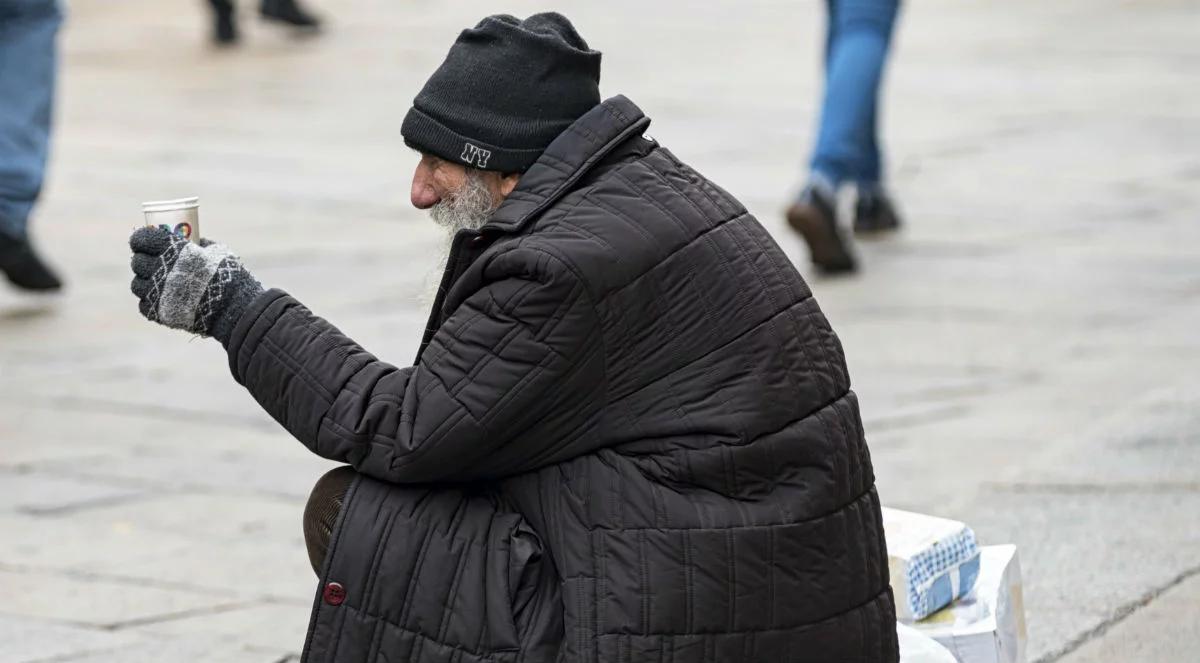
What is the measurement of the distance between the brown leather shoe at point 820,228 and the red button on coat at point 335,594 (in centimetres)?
410

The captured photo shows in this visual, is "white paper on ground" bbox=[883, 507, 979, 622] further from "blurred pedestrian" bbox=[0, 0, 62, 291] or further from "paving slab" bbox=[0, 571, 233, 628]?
"blurred pedestrian" bbox=[0, 0, 62, 291]

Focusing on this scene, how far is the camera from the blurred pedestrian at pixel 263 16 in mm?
11805

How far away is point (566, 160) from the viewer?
2607 millimetres

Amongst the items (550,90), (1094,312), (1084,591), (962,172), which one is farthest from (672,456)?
(962,172)

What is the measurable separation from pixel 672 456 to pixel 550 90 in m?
0.52

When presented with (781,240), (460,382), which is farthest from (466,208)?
(781,240)

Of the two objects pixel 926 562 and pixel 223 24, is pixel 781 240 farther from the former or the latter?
pixel 223 24

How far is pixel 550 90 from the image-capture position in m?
2.66

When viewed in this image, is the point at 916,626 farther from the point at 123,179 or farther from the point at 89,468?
the point at 123,179

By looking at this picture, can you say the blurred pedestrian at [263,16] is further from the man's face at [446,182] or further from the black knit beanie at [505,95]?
the black knit beanie at [505,95]

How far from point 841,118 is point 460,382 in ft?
14.1

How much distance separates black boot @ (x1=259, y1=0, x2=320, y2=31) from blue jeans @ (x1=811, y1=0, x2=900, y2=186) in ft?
19.5

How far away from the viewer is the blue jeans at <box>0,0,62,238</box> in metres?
5.93

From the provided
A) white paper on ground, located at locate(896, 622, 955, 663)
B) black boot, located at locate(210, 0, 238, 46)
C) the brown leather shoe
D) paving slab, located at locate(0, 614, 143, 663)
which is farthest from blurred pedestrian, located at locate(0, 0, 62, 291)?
black boot, located at locate(210, 0, 238, 46)
